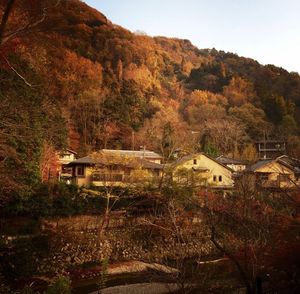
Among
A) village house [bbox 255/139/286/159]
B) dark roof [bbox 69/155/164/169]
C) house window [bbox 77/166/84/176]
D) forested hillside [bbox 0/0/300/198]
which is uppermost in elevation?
forested hillside [bbox 0/0/300/198]

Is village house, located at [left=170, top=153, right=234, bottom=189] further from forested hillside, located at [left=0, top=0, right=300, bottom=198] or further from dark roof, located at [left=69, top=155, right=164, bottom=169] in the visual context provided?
dark roof, located at [left=69, top=155, right=164, bottom=169]

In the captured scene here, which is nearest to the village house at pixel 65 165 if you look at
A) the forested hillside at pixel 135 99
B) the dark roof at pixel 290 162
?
the forested hillside at pixel 135 99

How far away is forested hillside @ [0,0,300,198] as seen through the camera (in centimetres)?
2322

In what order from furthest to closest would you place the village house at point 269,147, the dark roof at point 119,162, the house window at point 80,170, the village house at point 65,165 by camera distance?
the village house at point 269,147, the village house at point 65,165, the house window at point 80,170, the dark roof at point 119,162

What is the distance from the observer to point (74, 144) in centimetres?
3869

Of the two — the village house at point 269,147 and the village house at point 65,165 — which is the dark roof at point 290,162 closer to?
the village house at point 269,147

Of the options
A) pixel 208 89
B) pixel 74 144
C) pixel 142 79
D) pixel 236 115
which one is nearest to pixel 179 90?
pixel 208 89

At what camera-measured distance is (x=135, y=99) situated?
4869 cm

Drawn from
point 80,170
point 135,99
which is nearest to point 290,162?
point 80,170

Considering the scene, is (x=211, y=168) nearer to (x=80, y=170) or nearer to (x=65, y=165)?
(x=80, y=170)

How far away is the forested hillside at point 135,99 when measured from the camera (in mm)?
23219

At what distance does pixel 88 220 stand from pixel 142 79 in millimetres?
42078

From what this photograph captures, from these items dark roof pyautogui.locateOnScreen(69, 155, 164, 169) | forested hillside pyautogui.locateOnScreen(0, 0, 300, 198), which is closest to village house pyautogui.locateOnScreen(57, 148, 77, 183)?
forested hillside pyautogui.locateOnScreen(0, 0, 300, 198)

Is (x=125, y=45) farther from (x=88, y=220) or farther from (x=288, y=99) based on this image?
(x=88, y=220)
